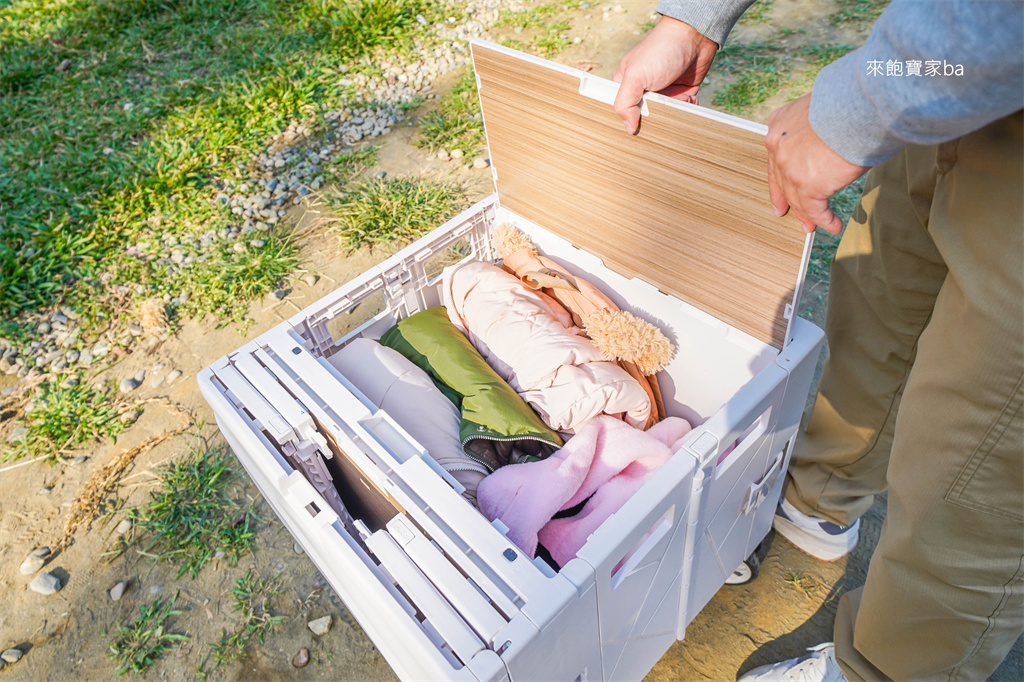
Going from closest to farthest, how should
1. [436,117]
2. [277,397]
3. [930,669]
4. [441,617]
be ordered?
[441,617] < [930,669] < [277,397] < [436,117]

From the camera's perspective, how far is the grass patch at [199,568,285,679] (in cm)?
148

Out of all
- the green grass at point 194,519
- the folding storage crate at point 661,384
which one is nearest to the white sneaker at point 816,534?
the folding storage crate at point 661,384

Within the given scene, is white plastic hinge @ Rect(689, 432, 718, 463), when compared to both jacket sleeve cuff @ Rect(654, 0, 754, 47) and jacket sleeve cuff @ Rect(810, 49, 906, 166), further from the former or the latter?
jacket sleeve cuff @ Rect(654, 0, 754, 47)

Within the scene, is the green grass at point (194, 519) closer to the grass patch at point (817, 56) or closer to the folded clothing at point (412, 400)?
the folded clothing at point (412, 400)

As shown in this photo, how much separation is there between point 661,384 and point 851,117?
2.50 feet

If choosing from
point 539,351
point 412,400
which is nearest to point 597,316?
point 539,351

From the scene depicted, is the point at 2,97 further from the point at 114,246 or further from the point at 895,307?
the point at 895,307

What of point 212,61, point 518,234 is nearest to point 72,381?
point 518,234

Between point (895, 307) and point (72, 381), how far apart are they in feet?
8.04

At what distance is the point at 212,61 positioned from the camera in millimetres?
3566

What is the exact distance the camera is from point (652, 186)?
1.13 meters

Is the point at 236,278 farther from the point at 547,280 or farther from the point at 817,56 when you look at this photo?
the point at 817,56

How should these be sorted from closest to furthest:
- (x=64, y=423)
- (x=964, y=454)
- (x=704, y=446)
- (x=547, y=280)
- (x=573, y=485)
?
(x=964, y=454) → (x=704, y=446) → (x=573, y=485) → (x=547, y=280) → (x=64, y=423)

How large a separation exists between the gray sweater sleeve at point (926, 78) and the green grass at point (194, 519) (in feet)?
5.46
